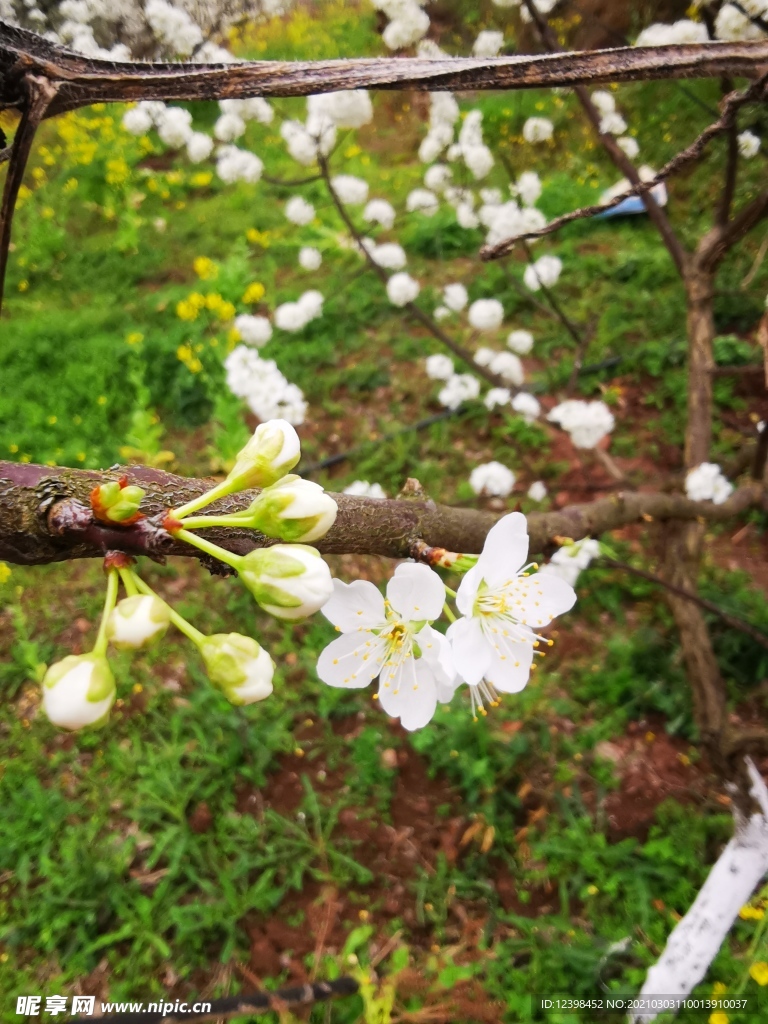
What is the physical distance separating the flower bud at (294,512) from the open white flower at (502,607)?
22cm

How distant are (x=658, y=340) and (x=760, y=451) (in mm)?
1626

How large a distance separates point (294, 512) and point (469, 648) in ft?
0.98

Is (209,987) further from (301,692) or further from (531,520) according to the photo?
(531,520)

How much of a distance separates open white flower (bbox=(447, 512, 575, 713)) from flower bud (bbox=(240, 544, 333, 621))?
0.69 feet

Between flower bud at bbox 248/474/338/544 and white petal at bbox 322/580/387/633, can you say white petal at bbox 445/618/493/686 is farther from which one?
flower bud at bbox 248/474/338/544

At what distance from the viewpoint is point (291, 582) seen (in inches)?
22.0

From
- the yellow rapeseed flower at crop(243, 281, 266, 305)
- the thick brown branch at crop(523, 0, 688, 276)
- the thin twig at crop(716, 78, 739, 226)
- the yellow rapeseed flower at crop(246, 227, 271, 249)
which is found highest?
the yellow rapeseed flower at crop(246, 227, 271, 249)

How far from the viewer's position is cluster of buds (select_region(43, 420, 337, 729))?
0.52 meters

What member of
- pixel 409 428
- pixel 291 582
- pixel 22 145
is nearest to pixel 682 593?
pixel 291 582

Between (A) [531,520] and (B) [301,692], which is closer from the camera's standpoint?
(A) [531,520]

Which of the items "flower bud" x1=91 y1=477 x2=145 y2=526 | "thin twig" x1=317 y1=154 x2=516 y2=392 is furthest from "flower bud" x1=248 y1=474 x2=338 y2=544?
"thin twig" x1=317 y1=154 x2=516 y2=392

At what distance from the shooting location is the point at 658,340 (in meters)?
3.46

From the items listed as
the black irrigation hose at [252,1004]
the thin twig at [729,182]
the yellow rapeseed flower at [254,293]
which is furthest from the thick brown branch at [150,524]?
the yellow rapeseed flower at [254,293]

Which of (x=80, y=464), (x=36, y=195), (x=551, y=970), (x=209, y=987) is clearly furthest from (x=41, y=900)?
(x=36, y=195)
